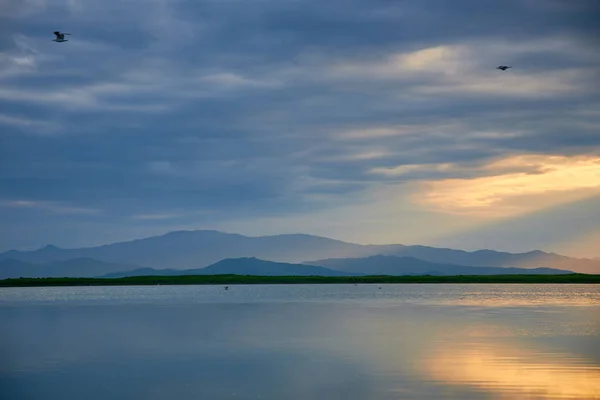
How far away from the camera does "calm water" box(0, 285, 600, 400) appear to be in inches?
1093

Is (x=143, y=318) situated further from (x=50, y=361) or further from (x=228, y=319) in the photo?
(x=50, y=361)

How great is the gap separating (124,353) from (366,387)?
50.5ft

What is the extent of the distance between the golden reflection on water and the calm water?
0.14 feet

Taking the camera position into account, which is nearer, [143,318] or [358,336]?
[358,336]

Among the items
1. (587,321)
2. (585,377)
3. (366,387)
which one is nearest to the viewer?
(366,387)

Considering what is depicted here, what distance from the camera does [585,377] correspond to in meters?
29.7

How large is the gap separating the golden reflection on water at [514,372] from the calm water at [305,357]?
4 centimetres

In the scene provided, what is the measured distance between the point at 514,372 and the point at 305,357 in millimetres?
9390

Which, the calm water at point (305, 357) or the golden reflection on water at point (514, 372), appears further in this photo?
the calm water at point (305, 357)

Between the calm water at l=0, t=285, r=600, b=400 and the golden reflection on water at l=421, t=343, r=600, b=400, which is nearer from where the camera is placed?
the golden reflection on water at l=421, t=343, r=600, b=400

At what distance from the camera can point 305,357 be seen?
3600 cm

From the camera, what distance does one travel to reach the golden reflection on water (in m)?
26.9

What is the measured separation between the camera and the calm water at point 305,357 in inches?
1093

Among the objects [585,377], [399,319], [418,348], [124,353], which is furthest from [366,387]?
[399,319]
